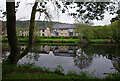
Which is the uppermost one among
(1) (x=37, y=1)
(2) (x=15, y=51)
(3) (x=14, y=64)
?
(1) (x=37, y=1)

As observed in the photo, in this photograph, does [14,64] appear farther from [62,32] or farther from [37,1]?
Result: [62,32]

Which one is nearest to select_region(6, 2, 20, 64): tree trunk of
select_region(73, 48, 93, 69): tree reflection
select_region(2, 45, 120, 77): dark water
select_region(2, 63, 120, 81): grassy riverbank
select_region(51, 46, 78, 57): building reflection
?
select_region(2, 63, 120, 81): grassy riverbank

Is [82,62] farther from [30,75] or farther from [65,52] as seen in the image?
[65,52]

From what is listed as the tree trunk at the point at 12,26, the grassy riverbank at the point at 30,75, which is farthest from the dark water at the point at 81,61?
the tree trunk at the point at 12,26

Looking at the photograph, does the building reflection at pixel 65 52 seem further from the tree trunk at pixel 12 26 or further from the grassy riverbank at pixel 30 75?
the tree trunk at pixel 12 26

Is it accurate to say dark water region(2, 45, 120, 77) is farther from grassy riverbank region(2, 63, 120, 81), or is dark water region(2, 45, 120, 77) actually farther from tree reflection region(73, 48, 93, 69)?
A: grassy riverbank region(2, 63, 120, 81)

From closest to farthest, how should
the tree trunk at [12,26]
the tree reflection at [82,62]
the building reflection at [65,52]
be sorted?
the tree trunk at [12,26] → the tree reflection at [82,62] → the building reflection at [65,52]

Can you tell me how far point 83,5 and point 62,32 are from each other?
5012cm

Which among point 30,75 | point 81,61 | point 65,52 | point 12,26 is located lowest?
point 65,52

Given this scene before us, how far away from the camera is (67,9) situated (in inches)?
171

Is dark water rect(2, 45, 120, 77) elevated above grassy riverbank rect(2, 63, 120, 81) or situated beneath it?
situated beneath

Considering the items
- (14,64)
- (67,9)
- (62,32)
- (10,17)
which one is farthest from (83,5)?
(62,32)

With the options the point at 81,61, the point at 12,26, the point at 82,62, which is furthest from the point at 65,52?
the point at 12,26

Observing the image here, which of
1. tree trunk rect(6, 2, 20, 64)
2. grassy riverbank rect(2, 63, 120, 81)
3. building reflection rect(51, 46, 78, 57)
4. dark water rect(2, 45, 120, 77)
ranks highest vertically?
tree trunk rect(6, 2, 20, 64)
